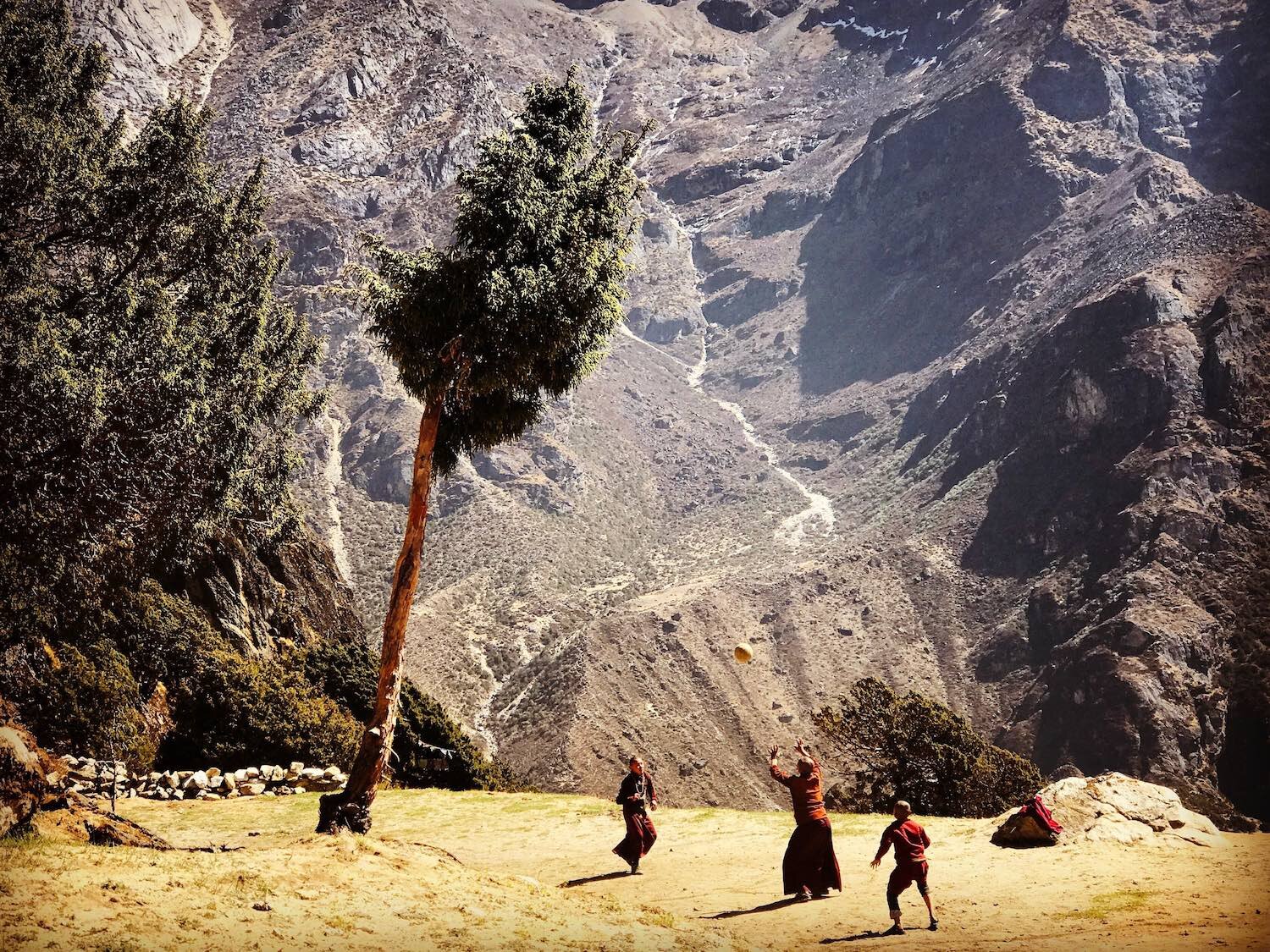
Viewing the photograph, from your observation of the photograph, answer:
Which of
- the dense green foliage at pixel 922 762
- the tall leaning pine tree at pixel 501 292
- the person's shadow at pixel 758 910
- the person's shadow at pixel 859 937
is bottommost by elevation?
the dense green foliage at pixel 922 762

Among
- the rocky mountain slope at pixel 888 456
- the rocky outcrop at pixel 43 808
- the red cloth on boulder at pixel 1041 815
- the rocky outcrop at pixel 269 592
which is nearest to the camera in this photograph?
the rocky outcrop at pixel 43 808

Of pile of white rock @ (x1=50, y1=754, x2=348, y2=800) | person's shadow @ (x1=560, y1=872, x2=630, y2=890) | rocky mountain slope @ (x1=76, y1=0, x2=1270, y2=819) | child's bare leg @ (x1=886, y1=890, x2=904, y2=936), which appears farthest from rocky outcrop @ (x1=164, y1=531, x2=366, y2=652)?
child's bare leg @ (x1=886, y1=890, x2=904, y2=936)

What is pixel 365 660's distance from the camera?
32719mm

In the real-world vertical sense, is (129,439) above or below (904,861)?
above

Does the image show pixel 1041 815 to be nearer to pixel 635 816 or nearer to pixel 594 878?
pixel 635 816

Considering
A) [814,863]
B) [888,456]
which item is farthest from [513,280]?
[888,456]

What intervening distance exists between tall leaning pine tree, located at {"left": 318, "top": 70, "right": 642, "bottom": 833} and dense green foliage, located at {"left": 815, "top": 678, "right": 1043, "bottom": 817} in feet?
65.0

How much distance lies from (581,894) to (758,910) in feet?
8.14

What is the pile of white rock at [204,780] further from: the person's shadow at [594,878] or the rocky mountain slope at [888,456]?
the rocky mountain slope at [888,456]

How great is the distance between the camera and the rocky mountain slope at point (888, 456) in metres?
75.2

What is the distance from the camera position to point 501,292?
1346cm

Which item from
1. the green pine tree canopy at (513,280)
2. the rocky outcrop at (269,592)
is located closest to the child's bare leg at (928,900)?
the green pine tree canopy at (513,280)

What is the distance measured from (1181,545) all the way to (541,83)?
85.2 meters

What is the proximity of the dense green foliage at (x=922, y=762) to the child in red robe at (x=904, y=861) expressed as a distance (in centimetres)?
1752
